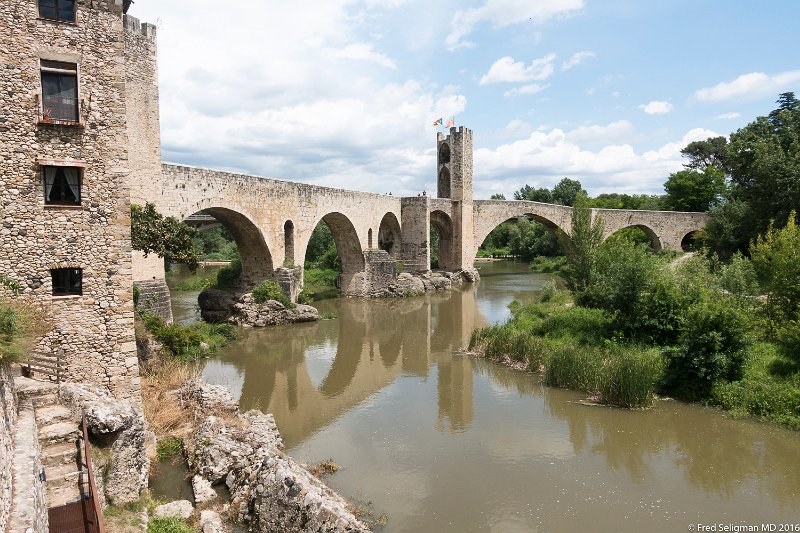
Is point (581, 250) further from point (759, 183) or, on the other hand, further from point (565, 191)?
point (565, 191)

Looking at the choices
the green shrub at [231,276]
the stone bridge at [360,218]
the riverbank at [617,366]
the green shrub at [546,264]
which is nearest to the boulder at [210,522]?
the riverbank at [617,366]

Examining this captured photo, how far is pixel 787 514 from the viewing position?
6988mm

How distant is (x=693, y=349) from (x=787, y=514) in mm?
4188

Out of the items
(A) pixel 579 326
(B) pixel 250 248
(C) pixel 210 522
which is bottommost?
(C) pixel 210 522

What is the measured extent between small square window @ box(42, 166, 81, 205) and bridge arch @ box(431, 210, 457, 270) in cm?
2502

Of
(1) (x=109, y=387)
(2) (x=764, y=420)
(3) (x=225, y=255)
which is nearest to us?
(1) (x=109, y=387)

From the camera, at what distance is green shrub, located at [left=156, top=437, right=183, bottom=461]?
8.15m

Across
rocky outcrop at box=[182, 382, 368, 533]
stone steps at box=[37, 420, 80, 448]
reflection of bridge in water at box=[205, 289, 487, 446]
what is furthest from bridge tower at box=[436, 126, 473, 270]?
stone steps at box=[37, 420, 80, 448]

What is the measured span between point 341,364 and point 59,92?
924cm

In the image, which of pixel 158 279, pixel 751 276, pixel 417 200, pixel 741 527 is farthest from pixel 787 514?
pixel 417 200

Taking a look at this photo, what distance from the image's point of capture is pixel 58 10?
7.72 m

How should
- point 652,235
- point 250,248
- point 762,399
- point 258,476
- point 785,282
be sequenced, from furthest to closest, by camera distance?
point 652,235 < point 250,248 < point 785,282 < point 762,399 < point 258,476

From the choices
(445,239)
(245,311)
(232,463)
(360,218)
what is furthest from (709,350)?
(445,239)

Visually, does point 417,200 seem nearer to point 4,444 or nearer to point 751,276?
point 751,276
